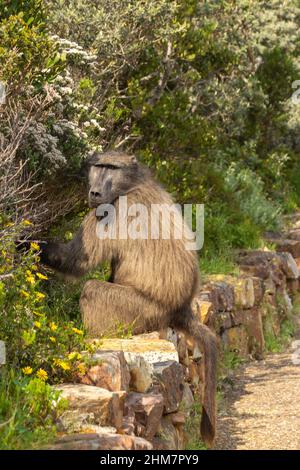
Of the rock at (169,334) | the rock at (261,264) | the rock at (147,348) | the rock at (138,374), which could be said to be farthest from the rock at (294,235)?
the rock at (138,374)

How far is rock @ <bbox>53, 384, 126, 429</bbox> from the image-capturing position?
4215 mm

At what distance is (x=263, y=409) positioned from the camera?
7.61 meters

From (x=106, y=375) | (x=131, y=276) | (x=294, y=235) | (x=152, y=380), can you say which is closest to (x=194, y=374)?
(x=131, y=276)

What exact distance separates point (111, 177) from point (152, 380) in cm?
189

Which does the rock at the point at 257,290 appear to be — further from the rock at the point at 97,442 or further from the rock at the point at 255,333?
the rock at the point at 97,442

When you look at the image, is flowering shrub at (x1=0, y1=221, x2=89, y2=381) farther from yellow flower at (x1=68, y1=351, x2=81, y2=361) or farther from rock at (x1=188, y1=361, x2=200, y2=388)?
rock at (x1=188, y1=361, x2=200, y2=388)

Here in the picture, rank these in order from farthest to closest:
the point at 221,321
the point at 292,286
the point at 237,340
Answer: the point at 292,286 → the point at 237,340 → the point at 221,321

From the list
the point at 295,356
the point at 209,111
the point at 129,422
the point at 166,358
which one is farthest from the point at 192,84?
the point at 129,422

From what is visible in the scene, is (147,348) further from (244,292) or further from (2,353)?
(244,292)

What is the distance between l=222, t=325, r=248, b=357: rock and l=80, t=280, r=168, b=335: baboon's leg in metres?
3.31

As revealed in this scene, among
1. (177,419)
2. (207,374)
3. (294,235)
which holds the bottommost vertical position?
(177,419)

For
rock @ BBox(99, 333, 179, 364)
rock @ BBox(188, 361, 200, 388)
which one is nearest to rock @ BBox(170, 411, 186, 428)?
rock @ BBox(99, 333, 179, 364)

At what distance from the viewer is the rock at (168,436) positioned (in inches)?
195

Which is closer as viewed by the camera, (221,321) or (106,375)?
(106,375)
